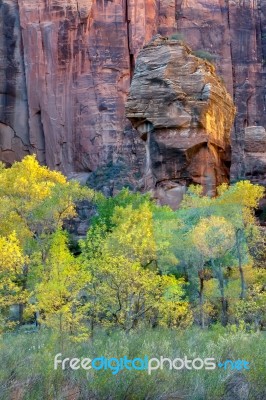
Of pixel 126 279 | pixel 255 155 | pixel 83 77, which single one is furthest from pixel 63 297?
pixel 83 77

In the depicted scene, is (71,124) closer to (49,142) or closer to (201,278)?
(49,142)

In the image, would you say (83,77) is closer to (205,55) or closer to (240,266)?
(205,55)

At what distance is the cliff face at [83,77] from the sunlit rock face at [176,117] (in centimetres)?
1261

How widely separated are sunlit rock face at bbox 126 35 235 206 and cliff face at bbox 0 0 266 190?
41.4 feet

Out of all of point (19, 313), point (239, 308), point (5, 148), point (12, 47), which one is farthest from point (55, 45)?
point (239, 308)

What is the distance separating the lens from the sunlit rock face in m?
34.7

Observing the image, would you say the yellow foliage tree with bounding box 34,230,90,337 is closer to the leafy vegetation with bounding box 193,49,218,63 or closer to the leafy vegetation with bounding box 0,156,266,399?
the leafy vegetation with bounding box 0,156,266,399

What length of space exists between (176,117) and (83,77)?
17823 millimetres

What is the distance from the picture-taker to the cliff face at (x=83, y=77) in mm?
50156

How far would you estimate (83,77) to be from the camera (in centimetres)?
5059

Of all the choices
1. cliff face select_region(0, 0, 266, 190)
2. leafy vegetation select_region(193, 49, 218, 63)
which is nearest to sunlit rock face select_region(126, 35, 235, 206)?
leafy vegetation select_region(193, 49, 218, 63)

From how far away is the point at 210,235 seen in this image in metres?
23.2

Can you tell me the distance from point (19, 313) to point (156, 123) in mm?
14720

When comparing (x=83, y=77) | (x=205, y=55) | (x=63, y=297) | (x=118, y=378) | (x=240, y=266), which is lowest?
(x=240, y=266)
